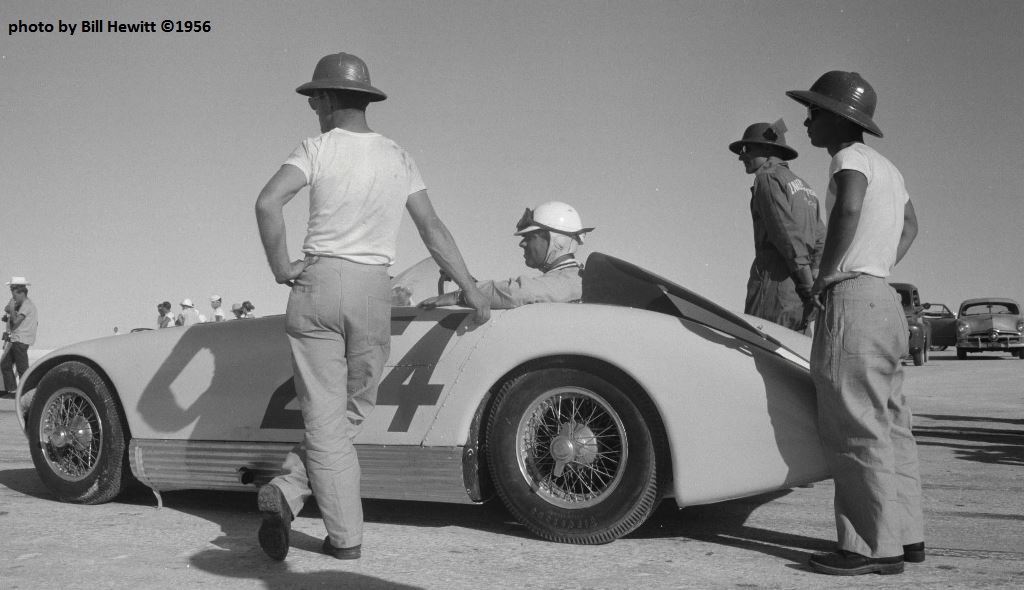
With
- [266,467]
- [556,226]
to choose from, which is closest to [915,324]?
[556,226]

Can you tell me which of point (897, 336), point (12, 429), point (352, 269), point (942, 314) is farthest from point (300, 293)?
point (942, 314)

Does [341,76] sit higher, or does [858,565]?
[341,76]

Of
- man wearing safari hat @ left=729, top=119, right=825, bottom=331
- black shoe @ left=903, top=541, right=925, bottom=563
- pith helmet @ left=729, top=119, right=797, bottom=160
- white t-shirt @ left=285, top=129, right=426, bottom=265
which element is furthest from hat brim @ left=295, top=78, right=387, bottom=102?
black shoe @ left=903, top=541, right=925, bottom=563

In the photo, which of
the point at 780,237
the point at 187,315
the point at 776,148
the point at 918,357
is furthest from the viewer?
the point at 918,357

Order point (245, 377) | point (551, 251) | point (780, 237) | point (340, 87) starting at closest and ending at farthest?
1. point (340, 87)
2. point (245, 377)
3. point (551, 251)
4. point (780, 237)

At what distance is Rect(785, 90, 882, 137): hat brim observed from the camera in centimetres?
377

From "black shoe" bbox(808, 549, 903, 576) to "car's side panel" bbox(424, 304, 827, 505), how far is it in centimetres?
36

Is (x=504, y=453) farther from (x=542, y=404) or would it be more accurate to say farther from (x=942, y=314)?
(x=942, y=314)

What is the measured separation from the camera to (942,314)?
3066cm

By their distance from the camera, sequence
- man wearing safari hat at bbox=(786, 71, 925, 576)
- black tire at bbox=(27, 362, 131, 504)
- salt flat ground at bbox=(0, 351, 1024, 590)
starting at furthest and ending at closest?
black tire at bbox=(27, 362, 131, 504)
man wearing safari hat at bbox=(786, 71, 925, 576)
salt flat ground at bbox=(0, 351, 1024, 590)

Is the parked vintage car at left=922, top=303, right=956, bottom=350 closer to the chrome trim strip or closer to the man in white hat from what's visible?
the man in white hat

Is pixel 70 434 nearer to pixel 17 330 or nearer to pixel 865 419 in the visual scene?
pixel 865 419

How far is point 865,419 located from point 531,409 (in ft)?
4.25

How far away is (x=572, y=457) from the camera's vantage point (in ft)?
12.8
